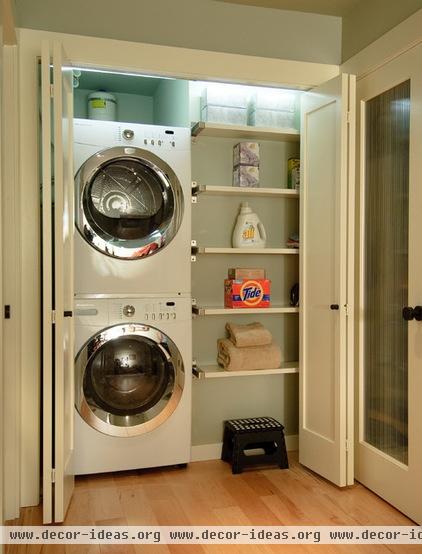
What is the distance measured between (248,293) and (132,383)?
810mm

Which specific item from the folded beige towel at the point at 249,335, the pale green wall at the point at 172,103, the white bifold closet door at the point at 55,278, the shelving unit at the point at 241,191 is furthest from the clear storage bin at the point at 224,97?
the folded beige towel at the point at 249,335

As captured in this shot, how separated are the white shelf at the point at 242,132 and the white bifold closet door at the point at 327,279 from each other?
Answer: 17 centimetres

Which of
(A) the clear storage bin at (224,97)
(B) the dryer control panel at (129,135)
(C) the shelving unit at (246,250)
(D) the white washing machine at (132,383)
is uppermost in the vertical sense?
(A) the clear storage bin at (224,97)

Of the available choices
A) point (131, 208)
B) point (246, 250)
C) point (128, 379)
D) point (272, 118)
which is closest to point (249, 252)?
point (246, 250)

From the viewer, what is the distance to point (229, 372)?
2.97 meters

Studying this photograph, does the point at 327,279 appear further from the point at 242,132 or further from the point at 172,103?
the point at 172,103

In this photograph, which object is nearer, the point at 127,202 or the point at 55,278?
the point at 55,278

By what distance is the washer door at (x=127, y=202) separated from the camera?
273cm

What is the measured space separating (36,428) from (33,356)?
1.11 ft

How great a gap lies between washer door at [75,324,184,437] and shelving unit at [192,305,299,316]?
246 millimetres

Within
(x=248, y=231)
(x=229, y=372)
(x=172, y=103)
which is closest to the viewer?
(x=229, y=372)

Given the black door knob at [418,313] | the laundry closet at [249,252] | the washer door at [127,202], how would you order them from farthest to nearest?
the washer door at [127,202] → the laundry closet at [249,252] → the black door knob at [418,313]

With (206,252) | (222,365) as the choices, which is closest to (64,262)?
(206,252)

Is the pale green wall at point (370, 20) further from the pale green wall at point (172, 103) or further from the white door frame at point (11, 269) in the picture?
the white door frame at point (11, 269)
